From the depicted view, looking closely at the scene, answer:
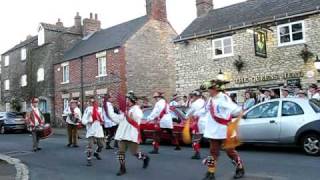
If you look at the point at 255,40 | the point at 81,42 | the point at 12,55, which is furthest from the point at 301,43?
the point at 12,55

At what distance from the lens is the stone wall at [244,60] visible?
19516mm

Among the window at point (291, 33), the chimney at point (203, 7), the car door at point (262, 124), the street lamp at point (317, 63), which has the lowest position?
the car door at point (262, 124)

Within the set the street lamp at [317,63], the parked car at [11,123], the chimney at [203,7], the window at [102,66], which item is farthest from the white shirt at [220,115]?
the window at [102,66]

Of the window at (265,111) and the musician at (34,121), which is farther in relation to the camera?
the musician at (34,121)

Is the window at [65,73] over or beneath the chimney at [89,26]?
beneath

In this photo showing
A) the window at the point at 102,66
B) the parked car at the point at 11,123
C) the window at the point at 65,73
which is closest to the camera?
the parked car at the point at 11,123

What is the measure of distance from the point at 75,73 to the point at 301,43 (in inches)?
695

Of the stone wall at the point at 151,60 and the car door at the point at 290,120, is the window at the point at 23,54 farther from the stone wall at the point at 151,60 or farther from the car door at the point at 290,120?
the car door at the point at 290,120

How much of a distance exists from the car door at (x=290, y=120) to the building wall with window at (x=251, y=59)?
303 inches

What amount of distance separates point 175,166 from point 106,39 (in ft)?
73.1

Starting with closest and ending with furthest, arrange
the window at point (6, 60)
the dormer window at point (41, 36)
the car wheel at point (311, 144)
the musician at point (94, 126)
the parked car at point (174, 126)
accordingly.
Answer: the car wheel at point (311, 144), the musician at point (94, 126), the parked car at point (174, 126), the dormer window at point (41, 36), the window at point (6, 60)

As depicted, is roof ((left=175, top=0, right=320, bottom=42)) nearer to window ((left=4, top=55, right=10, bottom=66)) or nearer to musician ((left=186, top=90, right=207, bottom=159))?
musician ((left=186, top=90, right=207, bottom=159))

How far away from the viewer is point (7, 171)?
34.5ft

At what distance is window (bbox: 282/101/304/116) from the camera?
11734 millimetres
